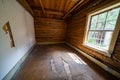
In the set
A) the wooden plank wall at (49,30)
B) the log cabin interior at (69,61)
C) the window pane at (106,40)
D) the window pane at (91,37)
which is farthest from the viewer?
the wooden plank wall at (49,30)

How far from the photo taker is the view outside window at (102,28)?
1.99 metres

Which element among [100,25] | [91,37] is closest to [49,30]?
[91,37]

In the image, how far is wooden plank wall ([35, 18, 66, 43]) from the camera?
16.9 feet

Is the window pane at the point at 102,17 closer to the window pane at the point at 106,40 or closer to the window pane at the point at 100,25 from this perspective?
the window pane at the point at 100,25

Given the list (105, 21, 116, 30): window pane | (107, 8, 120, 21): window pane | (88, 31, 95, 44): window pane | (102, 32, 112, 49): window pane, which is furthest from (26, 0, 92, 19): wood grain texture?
(102, 32, 112, 49): window pane

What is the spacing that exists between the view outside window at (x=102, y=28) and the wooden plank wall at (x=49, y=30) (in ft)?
10.2

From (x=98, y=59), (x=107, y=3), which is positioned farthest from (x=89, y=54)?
(x=107, y=3)

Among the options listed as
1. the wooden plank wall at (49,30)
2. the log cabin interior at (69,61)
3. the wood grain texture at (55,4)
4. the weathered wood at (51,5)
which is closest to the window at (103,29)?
the log cabin interior at (69,61)

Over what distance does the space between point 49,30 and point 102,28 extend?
4.02 m

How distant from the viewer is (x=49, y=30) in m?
5.41

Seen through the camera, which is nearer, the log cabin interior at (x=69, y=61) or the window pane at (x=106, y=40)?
the log cabin interior at (x=69, y=61)

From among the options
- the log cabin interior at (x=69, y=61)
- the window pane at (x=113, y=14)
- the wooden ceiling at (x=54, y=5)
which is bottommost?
the log cabin interior at (x=69, y=61)

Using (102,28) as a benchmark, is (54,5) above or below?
above

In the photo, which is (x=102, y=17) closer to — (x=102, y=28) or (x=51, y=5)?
(x=102, y=28)
